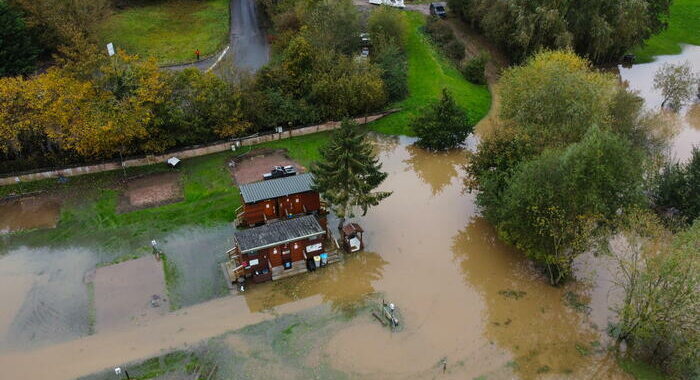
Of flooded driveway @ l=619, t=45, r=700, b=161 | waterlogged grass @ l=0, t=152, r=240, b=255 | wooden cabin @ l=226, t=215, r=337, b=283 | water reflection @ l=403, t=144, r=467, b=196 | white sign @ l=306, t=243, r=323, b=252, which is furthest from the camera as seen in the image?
flooded driveway @ l=619, t=45, r=700, b=161

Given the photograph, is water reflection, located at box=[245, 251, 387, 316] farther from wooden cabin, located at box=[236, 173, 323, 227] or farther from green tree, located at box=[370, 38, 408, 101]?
green tree, located at box=[370, 38, 408, 101]

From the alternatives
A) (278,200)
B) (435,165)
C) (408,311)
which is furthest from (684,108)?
(278,200)

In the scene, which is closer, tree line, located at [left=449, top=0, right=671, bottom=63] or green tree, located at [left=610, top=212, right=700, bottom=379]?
green tree, located at [left=610, top=212, right=700, bottom=379]

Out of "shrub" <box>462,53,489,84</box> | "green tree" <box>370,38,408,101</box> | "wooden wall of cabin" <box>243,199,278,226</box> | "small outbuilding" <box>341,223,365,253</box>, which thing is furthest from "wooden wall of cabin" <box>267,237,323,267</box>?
"shrub" <box>462,53,489,84</box>

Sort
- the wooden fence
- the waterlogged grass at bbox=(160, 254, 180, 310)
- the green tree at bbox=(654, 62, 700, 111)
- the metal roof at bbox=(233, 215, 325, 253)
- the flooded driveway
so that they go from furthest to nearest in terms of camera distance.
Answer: the green tree at bbox=(654, 62, 700, 111), the flooded driveway, the wooden fence, the metal roof at bbox=(233, 215, 325, 253), the waterlogged grass at bbox=(160, 254, 180, 310)

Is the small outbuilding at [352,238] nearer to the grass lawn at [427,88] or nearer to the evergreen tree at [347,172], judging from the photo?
the evergreen tree at [347,172]

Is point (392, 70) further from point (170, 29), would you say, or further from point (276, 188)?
point (170, 29)

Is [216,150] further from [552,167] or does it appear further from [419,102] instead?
[552,167]

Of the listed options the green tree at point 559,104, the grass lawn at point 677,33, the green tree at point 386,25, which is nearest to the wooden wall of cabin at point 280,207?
the green tree at point 559,104

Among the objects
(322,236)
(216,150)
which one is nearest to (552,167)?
(322,236)
